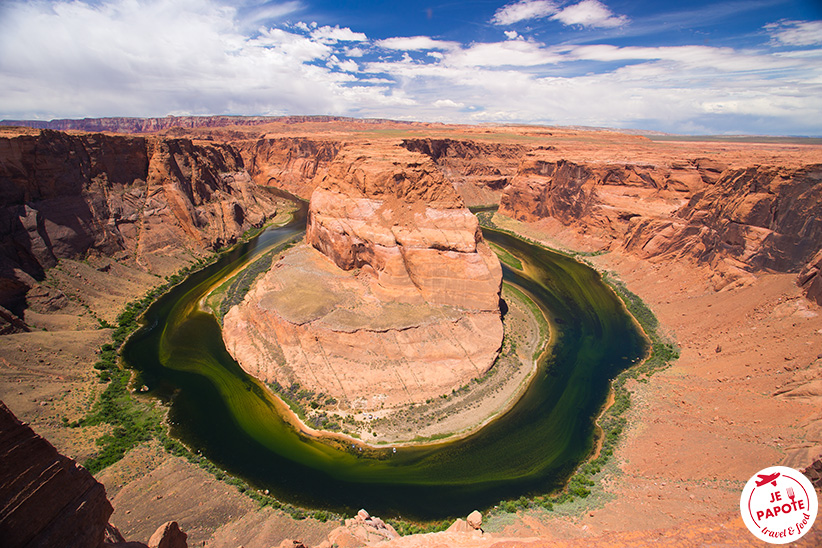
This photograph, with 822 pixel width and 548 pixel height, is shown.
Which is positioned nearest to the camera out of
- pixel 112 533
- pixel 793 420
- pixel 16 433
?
pixel 16 433

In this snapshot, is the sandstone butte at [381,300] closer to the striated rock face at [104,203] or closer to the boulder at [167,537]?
the boulder at [167,537]

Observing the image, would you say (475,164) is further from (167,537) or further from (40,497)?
(40,497)

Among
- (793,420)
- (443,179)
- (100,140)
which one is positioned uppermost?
(100,140)

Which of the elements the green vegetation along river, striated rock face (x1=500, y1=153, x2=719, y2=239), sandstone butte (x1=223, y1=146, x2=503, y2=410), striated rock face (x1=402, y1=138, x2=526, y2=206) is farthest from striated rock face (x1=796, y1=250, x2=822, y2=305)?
striated rock face (x1=402, y1=138, x2=526, y2=206)

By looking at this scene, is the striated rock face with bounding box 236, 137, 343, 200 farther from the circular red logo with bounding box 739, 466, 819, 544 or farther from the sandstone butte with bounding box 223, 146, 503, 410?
the circular red logo with bounding box 739, 466, 819, 544

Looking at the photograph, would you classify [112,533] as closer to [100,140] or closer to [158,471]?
[158,471]

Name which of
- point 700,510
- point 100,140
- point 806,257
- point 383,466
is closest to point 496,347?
point 383,466
